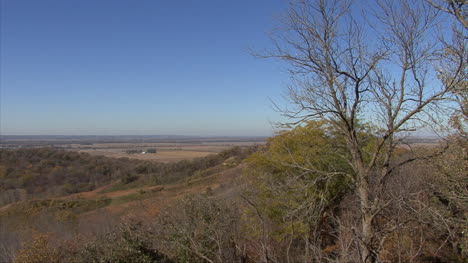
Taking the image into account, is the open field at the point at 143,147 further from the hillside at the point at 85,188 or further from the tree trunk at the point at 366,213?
the tree trunk at the point at 366,213

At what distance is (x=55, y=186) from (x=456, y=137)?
4630 centimetres

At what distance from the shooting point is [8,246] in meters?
13.5

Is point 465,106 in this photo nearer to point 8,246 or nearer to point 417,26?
point 417,26

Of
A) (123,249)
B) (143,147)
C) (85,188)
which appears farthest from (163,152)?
(123,249)

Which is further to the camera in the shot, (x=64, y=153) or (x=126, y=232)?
(x=64, y=153)

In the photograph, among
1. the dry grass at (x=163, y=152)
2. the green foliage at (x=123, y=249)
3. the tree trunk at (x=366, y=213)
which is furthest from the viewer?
the dry grass at (x=163, y=152)

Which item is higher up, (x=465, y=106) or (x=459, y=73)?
(x=459, y=73)

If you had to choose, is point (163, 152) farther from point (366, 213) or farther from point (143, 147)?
point (366, 213)

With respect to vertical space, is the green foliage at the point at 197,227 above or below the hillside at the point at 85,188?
above

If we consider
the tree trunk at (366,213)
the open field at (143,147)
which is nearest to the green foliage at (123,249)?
the tree trunk at (366,213)

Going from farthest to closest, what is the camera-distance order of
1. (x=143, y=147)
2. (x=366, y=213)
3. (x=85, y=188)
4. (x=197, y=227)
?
1. (x=143, y=147)
2. (x=85, y=188)
3. (x=197, y=227)
4. (x=366, y=213)

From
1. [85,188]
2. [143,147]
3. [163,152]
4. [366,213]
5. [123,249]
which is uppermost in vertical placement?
[366,213]

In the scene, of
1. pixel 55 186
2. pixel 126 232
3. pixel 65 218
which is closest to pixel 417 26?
pixel 126 232

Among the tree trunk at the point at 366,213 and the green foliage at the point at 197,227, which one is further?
the green foliage at the point at 197,227
